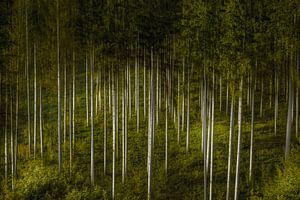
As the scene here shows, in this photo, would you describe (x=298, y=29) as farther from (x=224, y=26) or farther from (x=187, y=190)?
(x=187, y=190)

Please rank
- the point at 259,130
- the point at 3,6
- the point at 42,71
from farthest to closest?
the point at 42,71 → the point at 259,130 → the point at 3,6

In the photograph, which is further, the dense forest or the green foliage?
the dense forest

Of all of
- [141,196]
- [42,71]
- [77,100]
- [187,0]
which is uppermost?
[187,0]

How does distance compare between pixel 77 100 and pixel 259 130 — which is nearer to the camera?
pixel 259 130

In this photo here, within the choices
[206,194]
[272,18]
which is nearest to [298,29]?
[272,18]

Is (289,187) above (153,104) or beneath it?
beneath

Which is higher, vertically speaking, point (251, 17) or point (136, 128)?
point (251, 17)

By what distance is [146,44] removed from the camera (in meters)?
25.1

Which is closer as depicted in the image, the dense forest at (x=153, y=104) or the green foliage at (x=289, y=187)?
the green foliage at (x=289, y=187)

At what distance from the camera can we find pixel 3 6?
2419 cm

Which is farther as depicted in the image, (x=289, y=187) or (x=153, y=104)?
(x=153, y=104)

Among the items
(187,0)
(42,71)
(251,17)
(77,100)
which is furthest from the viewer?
(77,100)

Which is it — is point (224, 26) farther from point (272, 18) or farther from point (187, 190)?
point (187, 190)

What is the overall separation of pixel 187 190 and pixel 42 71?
1836 cm
